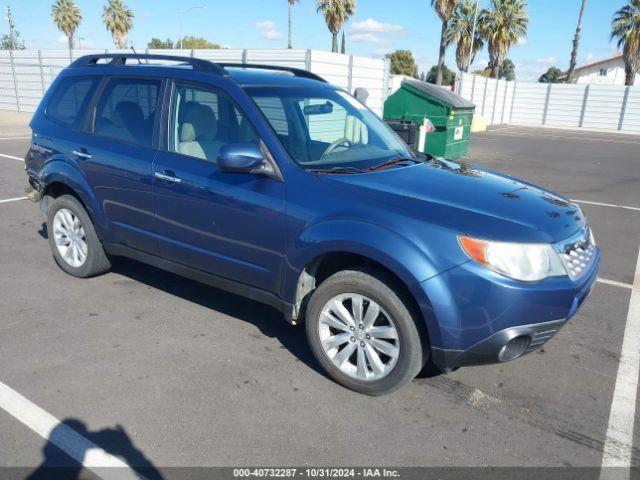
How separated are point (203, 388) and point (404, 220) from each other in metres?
1.58

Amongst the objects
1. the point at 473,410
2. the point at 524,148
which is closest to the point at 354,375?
the point at 473,410

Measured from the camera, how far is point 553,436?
292 cm

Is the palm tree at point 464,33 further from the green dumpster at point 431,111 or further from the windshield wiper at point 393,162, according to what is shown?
the windshield wiper at point 393,162

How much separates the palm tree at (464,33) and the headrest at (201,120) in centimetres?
4097

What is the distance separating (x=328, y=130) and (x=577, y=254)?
6.33 ft

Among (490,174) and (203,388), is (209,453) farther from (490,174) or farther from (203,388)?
(490,174)

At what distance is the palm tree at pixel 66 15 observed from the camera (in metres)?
43.7

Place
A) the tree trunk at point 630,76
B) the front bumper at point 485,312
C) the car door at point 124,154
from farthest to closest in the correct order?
the tree trunk at point 630,76, the car door at point 124,154, the front bumper at point 485,312

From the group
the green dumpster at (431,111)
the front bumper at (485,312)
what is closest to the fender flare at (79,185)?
the front bumper at (485,312)

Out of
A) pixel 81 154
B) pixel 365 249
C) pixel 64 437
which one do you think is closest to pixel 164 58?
pixel 81 154

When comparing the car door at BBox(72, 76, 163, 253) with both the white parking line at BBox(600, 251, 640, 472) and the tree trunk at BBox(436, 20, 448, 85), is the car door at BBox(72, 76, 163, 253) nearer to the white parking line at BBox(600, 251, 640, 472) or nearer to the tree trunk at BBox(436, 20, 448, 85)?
the white parking line at BBox(600, 251, 640, 472)

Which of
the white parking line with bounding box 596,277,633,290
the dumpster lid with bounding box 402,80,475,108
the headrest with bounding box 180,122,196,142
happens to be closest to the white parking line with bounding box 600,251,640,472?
the white parking line with bounding box 596,277,633,290

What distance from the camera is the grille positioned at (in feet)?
9.74

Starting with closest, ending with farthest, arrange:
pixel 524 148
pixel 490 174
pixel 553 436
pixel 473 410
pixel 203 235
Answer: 1. pixel 553 436
2. pixel 473 410
3. pixel 203 235
4. pixel 490 174
5. pixel 524 148
